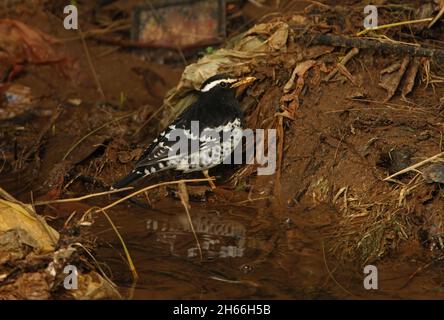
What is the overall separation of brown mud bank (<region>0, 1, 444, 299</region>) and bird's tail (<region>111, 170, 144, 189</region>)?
0.15m

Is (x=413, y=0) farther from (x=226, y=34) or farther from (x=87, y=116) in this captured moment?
(x=87, y=116)

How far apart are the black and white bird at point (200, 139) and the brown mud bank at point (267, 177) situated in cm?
20

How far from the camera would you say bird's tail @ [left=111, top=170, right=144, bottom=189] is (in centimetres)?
672

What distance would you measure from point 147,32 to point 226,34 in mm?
970

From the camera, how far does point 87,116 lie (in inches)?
325

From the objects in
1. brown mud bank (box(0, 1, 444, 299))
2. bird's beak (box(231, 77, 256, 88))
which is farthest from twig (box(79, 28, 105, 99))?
bird's beak (box(231, 77, 256, 88))

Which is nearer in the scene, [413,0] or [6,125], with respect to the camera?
[413,0]

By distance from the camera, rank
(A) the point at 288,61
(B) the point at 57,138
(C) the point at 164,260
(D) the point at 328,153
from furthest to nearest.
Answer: (B) the point at 57,138, (A) the point at 288,61, (D) the point at 328,153, (C) the point at 164,260

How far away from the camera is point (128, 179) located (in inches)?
265

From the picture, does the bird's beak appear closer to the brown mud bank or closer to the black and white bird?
the black and white bird
